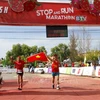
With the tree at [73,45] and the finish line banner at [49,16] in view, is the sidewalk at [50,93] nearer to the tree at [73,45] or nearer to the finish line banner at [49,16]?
the finish line banner at [49,16]

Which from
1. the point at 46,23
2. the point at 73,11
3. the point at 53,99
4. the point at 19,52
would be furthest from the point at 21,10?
the point at 19,52

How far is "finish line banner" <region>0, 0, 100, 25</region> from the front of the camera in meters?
15.0

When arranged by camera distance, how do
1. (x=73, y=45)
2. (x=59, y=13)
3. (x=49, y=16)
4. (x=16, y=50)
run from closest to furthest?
(x=49, y=16) → (x=59, y=13) → (x=73, y=45) → (x=16, y=50)

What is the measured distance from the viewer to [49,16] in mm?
15484

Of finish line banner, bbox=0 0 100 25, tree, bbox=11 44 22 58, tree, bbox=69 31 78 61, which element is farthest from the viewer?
tree, bbox=11 44 22 58

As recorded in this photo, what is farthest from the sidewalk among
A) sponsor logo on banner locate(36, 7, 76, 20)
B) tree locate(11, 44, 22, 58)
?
tree locate(11, 44, 22, 58)

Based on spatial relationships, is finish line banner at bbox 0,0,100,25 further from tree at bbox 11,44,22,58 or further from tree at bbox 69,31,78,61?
tree at bbox 11,44,22,58

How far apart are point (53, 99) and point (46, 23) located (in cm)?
568

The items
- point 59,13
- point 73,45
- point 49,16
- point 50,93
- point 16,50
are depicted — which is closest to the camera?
point 50,93

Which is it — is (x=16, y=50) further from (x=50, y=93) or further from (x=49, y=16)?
(x=50, y=93)

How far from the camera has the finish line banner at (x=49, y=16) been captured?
1498cm

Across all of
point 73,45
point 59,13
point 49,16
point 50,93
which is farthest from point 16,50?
point 50,93

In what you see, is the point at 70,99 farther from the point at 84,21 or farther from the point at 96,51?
the point at 96,51

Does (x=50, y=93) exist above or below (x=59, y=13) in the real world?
below
